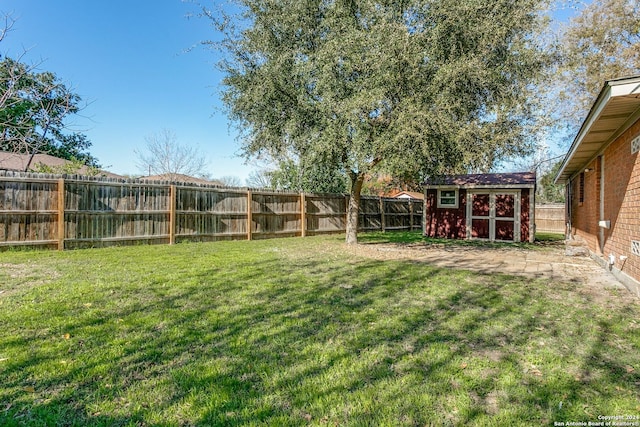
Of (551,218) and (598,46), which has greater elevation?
(598,46)

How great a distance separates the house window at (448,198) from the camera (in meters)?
13.9

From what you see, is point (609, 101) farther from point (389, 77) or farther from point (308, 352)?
point (308, 352)

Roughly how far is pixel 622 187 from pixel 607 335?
3.66 meters

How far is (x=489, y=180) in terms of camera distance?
536 inches

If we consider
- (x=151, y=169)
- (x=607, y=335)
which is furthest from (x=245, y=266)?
(x=151, y=169)

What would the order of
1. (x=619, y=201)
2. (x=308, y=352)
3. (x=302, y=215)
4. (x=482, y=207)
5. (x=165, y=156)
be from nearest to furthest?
(x=308, y=352) → (x=619, y=201) → (x=302, y=215) → (x=482, y=207) → (x=165, y=156)

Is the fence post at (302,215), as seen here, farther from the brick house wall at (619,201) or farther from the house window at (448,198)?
the brick house wall at (619,201)

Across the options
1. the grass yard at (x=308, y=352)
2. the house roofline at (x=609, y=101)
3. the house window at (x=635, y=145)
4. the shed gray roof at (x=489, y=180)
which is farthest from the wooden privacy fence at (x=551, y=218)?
the grass yard at (x=308, y=352)

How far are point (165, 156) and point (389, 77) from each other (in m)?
23.2

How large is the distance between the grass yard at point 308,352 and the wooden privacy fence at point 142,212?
3.35 m

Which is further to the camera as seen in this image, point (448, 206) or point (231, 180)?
point (231, 180)

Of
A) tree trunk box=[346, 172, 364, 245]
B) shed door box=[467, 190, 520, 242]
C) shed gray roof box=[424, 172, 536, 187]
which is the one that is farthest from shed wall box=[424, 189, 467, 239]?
tree trunk box=[346, 172, 364, 245]

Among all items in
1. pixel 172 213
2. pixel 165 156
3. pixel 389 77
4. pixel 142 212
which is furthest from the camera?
pixel 165 156

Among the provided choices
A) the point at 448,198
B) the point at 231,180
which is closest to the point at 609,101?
the point at 448,198
